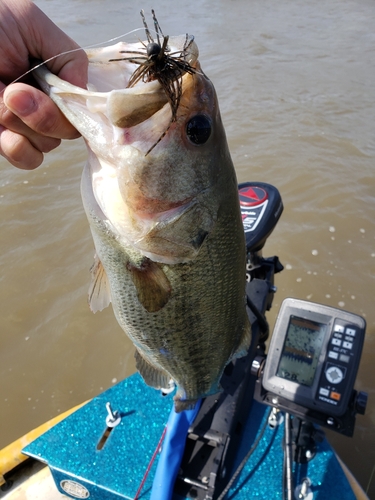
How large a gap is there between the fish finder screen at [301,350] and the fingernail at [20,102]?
152 centimetres

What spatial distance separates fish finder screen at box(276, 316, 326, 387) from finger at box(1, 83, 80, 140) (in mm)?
1421

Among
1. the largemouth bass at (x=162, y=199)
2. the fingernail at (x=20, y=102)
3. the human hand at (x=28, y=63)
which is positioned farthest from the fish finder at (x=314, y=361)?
the fingernail at (x=20, y=102)

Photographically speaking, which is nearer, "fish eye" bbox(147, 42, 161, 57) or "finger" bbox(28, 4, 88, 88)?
"fish eye" bbox(147, 42, 161, 57)

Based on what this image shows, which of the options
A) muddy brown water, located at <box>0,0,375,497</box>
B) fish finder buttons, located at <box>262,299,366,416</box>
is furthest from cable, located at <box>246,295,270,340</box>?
muddy brown water, located at <box>0,0,375,497</box>

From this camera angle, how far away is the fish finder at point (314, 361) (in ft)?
5.65

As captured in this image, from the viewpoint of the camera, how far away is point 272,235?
481 cm

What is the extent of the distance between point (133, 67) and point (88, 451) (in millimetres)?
1914

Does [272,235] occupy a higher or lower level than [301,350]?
lower

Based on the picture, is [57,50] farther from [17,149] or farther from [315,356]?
[315,356]

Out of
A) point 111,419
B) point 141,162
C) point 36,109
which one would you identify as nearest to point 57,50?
point 36,109

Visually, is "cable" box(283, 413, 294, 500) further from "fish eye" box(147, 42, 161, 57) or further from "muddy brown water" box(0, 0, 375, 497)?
"fish eye" box(147, 42, 161, 57)

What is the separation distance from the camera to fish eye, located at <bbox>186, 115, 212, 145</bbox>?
3.70ft

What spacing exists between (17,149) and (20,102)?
0.27m

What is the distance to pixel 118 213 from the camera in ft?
4.03
